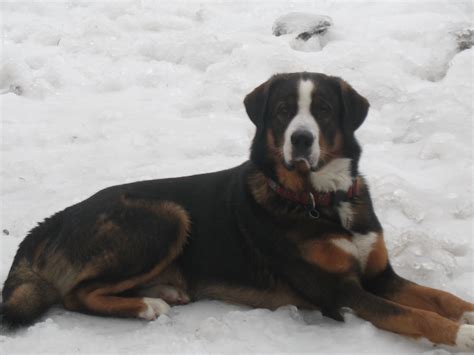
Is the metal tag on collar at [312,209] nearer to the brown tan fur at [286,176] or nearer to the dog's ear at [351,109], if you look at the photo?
the brown tan fur at [286,176]

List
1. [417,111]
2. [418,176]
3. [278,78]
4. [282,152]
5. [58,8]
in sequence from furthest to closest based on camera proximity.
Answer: [58,8]
[417,111]
[418,176]
[278,78]
[282,152]

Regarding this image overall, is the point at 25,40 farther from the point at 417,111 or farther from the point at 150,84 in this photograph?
the point at 417,111

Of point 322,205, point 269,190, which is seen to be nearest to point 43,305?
point 269,190

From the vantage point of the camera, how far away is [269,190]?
4652 mm

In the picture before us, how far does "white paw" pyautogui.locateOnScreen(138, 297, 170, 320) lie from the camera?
4488mm

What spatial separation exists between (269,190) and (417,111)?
3585 mm

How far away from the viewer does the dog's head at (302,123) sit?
14.2 ft

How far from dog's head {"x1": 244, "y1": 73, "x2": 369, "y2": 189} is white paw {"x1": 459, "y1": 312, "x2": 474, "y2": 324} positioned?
1253 mm

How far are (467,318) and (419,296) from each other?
14.6 inches

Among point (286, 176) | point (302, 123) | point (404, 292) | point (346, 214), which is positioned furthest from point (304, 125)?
point (404, 292)

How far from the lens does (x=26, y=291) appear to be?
14.6 ft

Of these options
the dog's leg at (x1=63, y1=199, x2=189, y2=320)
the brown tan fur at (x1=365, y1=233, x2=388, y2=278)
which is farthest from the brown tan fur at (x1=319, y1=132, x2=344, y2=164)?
the dog's leg at (x1=63, y1=199, x2=189, y2=320)

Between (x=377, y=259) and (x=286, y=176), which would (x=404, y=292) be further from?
(x=286, y=176)

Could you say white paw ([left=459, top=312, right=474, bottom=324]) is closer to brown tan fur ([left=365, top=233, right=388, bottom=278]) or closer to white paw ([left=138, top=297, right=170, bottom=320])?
brown tan fur ([left=365, top=233, right=388, bottom=278])
